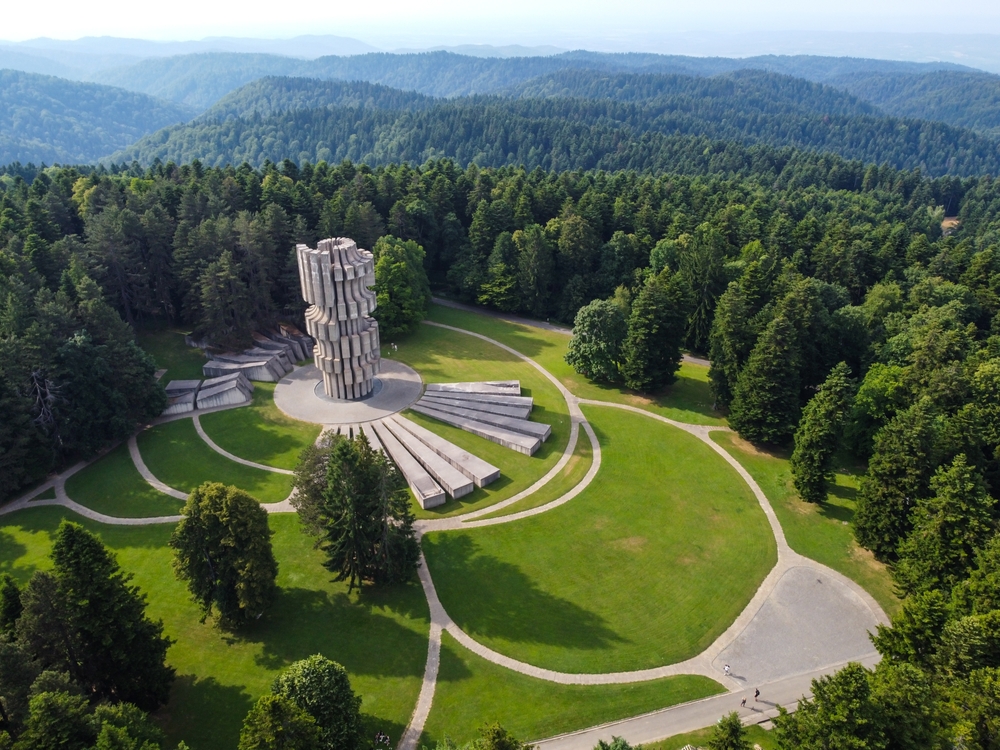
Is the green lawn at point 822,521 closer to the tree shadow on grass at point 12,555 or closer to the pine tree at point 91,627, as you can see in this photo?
the pine tree at point 91,627

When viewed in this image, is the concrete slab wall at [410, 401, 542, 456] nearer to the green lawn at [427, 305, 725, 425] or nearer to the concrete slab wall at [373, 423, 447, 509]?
the concrete slab wall at [373, 423, 447, 509]

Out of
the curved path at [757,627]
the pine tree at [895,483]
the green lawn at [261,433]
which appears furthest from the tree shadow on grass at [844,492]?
the green lawn at [261,433]

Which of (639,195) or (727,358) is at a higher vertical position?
(639,195)

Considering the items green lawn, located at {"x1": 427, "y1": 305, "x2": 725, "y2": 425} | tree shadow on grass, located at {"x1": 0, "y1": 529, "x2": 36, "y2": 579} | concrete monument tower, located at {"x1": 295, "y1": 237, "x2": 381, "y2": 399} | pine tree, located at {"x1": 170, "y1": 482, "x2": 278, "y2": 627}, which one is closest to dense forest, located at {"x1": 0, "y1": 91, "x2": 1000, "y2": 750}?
green lawn, located at {"x1": 427, "y1": 305, "x2": 725, "y2": 425}

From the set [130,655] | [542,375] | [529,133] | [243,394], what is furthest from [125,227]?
[529,133]

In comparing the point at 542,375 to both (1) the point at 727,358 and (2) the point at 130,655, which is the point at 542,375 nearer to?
(1) the point at 727,358

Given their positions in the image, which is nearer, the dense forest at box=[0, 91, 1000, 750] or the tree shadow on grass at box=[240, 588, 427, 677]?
the dense forest at box=[0, 91, 1000, 750]

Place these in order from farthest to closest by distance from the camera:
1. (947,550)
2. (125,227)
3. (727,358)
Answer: (125,227), (727,358), (947,550)

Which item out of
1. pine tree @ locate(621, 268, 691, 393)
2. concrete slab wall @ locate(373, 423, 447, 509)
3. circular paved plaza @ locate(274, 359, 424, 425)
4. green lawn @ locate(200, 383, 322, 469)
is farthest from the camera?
pine tree @ locate(621, 268, 691, 393)
